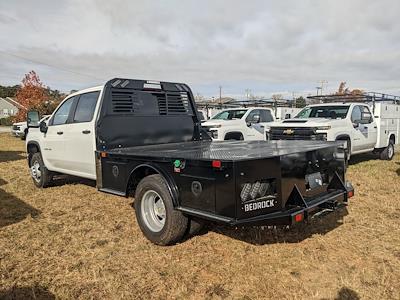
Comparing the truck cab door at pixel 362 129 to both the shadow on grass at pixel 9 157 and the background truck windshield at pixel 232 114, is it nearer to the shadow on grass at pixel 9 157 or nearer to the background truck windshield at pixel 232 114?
the background truck windshield at pixel 232 114

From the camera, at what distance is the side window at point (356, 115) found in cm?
1023

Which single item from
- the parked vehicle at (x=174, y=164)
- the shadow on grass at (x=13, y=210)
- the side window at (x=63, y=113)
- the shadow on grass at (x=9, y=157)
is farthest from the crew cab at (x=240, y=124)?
the shadow on grass at (x=9, y=157)

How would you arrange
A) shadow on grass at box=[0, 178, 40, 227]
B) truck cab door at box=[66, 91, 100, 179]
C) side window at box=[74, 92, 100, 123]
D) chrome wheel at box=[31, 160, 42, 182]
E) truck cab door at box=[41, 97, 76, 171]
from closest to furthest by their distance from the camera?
shadow on grass at box=[0, 178, 40, 227] < truck cab door at box=[66, 91, 100, 179] < side window at box=[74, 92, 100, 123] < truck cab door at box=[41, 97, 76, 171] < chrome wheel at box=[31, 160, 42, 182]

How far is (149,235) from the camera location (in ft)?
15.1

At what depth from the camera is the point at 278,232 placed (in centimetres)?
489

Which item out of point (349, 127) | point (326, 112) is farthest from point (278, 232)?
point (326, 112)

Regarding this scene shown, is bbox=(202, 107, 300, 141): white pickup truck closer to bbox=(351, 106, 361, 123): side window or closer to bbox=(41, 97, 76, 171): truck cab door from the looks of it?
bbox=(351, 106, 361, 123): side window

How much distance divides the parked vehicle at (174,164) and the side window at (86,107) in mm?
20

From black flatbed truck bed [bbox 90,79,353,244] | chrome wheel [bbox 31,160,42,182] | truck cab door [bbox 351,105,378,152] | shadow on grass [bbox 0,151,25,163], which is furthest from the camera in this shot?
shadow on grass [bbox 0,151,25,163]

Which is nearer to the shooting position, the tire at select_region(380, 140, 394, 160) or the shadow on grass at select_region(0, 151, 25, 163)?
the tire at select_region(380, 140, 394, 160)

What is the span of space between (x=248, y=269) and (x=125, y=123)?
10.6ft

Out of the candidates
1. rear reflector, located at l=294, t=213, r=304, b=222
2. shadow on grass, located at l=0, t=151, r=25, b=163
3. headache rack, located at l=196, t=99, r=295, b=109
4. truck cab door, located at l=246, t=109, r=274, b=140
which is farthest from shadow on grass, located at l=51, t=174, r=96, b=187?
headache rack, located at l=196, t=99, r=295, b=109

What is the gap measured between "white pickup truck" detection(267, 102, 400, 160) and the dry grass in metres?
3.39

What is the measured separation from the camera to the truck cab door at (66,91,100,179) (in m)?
5.92
